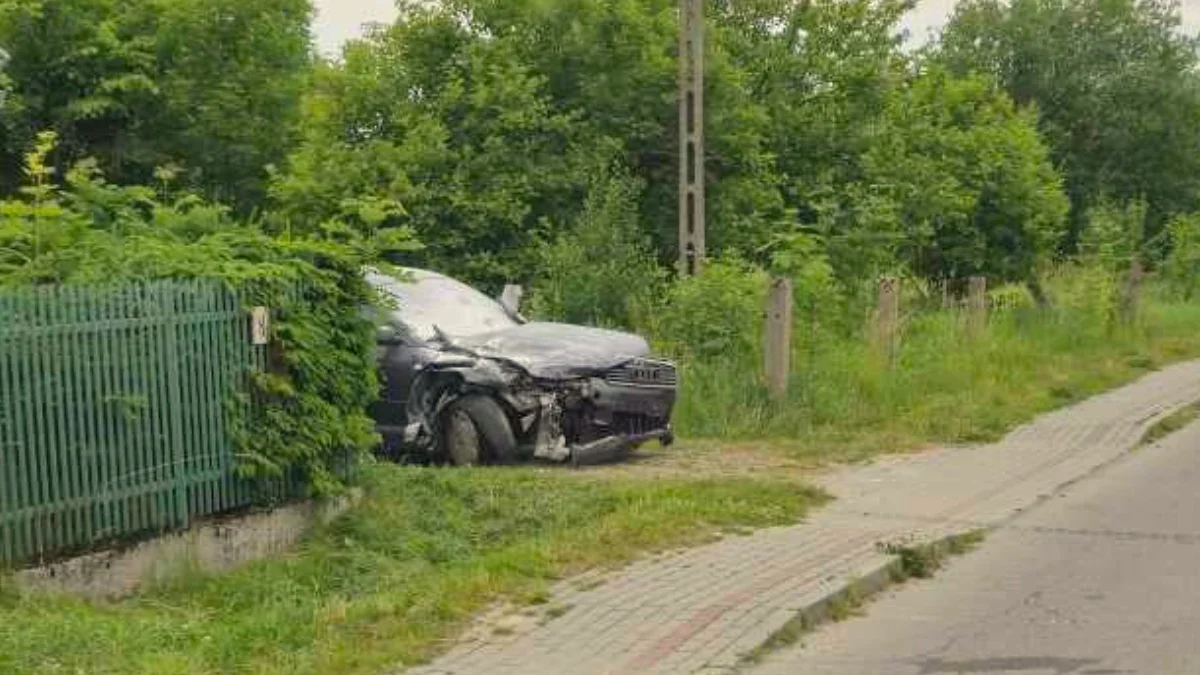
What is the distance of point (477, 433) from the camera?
485 inches

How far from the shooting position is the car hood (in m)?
12.2

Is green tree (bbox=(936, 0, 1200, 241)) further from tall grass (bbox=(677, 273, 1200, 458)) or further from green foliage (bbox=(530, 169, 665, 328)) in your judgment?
green foliage (bbox=(530, 169, 665, 328))

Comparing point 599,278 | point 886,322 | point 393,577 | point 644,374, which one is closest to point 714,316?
point 599,278

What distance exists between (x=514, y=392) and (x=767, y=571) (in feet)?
13.6

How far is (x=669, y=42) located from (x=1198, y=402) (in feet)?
32.1

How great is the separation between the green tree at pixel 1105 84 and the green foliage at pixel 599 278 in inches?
1395

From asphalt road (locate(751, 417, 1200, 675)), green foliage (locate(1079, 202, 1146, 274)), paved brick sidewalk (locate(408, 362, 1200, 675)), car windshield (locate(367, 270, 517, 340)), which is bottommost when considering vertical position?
asphalt road (locate(751, 417, 1200, 675))

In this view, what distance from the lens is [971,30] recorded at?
5231 centimetres

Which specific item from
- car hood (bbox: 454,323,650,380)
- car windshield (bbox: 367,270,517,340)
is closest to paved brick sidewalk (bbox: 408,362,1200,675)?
car hood (bbox: 454,323,650,380)

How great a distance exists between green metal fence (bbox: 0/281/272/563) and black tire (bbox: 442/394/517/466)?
10.1ft

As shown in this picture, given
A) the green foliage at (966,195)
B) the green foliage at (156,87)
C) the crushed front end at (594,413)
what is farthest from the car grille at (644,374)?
the green foliage at (156,87)

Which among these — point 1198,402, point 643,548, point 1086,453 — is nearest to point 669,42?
point 1198,402

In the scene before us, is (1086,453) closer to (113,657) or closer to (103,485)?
(103,485)

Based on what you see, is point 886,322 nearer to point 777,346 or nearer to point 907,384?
point 907,384
